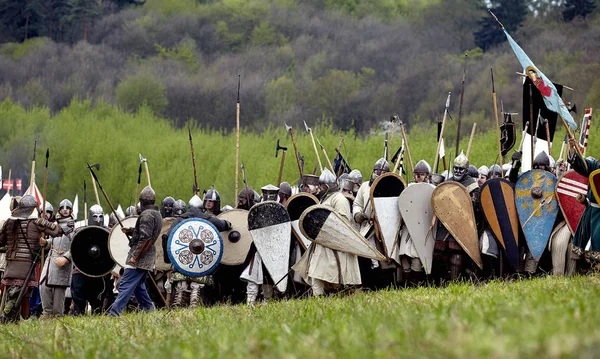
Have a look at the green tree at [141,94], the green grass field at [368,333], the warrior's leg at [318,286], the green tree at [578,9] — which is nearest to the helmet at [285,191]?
the warrior's leg at [318,286]

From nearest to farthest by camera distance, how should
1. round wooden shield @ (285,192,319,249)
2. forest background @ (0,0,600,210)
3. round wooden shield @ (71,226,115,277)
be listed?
round wooden shield @ (285,192,319,249), round wooden shield @ (71,226,115,277), forest background @ (0,0,600,210)

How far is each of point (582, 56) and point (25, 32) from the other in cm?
3055

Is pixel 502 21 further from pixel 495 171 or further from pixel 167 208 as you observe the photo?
pixel 167 208

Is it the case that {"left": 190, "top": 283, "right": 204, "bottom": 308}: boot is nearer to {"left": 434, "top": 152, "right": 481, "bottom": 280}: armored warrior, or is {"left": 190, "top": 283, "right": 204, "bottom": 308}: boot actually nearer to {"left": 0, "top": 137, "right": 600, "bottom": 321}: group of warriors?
{"left": 0, "top": 137, "right": 600, "bottom": 321}: group of warriors

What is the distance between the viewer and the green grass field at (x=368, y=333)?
4.05 metres

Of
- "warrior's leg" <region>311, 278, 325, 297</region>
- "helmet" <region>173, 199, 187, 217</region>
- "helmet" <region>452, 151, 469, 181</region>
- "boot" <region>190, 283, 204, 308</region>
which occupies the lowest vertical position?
"boot" <region>190, 283, 204, 308</region>

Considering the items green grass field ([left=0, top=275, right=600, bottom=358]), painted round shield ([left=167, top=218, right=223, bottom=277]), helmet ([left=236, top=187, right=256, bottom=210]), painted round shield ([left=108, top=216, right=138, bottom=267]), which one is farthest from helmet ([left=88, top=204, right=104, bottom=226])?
green grass field ([left=0, top=275, right=600, bottom=358])

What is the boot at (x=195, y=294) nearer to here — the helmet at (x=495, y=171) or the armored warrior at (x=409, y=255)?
the armored warrior at (x=409, y=255)

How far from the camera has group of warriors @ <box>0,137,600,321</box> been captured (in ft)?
34.7

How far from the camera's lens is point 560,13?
5244 centimetres

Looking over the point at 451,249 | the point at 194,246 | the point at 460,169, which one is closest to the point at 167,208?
the point at 194,246

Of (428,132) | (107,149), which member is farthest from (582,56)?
(107,149)

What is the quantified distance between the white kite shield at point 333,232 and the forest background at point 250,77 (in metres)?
19.9

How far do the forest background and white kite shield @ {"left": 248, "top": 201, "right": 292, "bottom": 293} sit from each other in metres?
19.6
